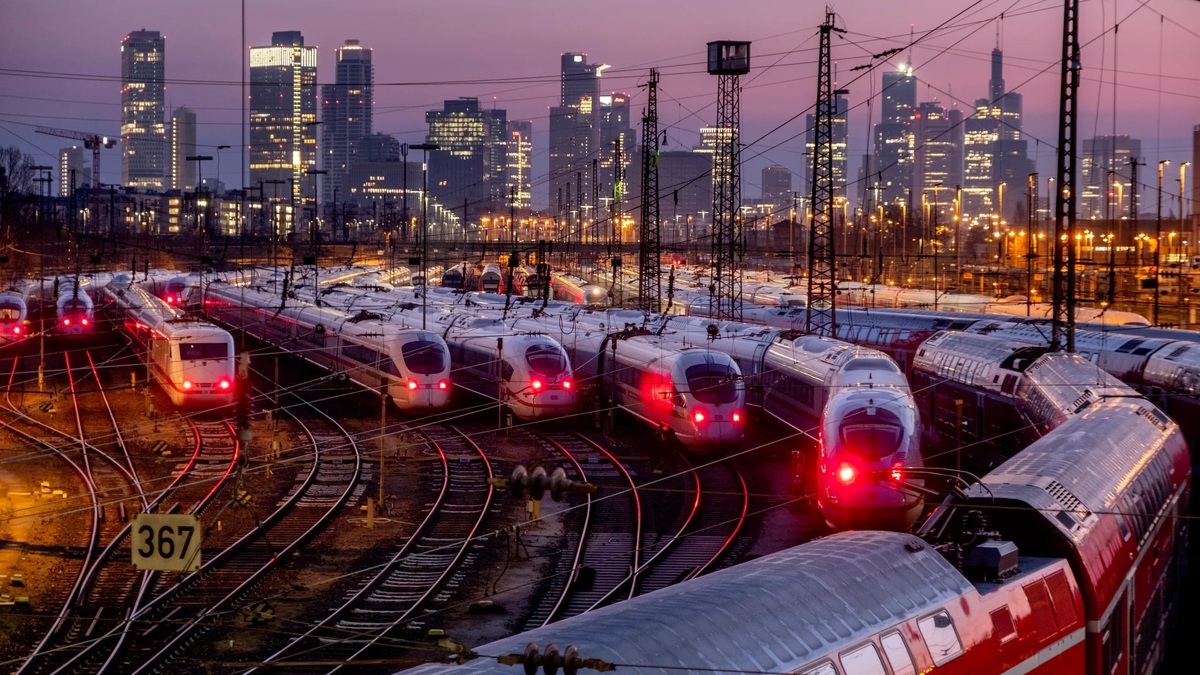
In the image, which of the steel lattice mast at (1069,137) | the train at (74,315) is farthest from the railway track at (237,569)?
the train at (74,315)

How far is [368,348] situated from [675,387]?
12284 millimetres

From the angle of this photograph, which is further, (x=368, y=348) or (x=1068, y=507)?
(x=368, y=348)

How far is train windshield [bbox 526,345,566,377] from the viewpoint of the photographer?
113 feet

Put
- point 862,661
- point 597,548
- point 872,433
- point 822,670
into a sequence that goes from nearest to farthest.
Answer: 1. point 822,670
2. point 862,661
3. point 872,433
4. point 597,548

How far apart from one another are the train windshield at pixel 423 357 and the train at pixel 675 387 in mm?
3894

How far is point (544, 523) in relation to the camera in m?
24.1

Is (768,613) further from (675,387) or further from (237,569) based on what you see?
(675,387)

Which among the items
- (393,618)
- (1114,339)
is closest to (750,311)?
(1114,339)

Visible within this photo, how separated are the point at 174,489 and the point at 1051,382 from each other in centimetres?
1616

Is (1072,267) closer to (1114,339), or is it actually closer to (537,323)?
(1114,339)

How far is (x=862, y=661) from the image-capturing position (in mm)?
8594

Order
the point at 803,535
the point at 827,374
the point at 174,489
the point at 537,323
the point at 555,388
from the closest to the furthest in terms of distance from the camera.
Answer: the point at 803,535 < the point at 174,489 < the point at 827,374 < the point at 555,388 < the point at 537,323

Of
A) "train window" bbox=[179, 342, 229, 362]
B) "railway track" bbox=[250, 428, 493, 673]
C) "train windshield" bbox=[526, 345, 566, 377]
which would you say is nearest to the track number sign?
"railway track" bbox=[250, 428, 493, 673]

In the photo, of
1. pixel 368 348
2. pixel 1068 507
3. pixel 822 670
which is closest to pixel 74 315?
pixel 368 348
